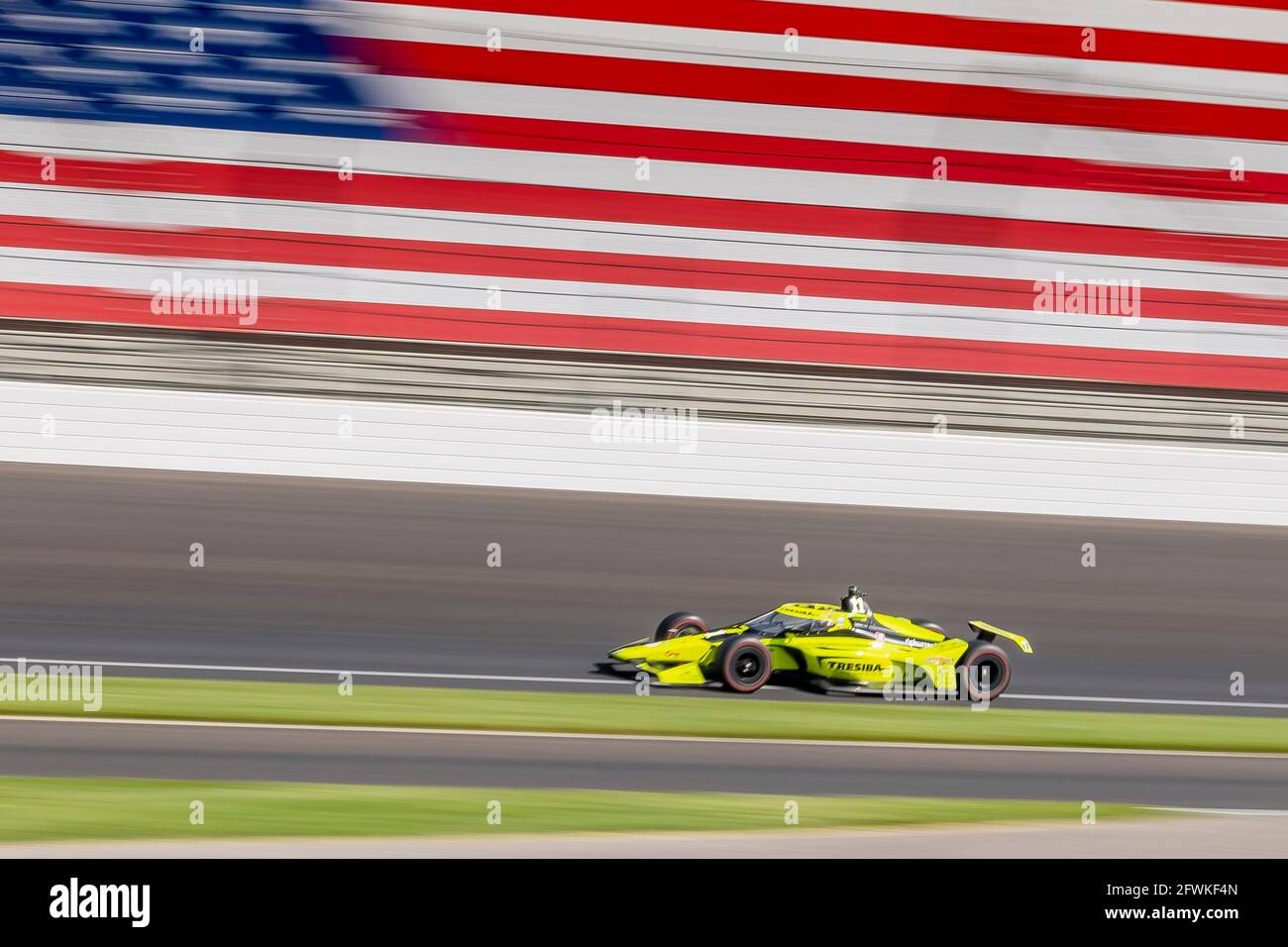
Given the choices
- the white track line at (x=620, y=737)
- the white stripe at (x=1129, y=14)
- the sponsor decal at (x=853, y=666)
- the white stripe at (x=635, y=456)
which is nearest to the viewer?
the white track line at (x=620, y=737)

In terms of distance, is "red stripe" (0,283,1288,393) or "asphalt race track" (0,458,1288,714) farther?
"red stripe" (0,283,1288,393)

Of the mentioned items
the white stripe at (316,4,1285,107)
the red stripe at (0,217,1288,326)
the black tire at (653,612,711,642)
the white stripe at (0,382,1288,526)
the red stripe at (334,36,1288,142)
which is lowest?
the black tire at (653,612,711,642)

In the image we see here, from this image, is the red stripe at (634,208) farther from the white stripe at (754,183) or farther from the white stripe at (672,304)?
the white stripe at (672,304)

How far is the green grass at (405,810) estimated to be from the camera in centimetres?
570

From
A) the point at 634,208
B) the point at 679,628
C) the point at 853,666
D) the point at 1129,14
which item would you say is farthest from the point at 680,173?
the point at 853,666

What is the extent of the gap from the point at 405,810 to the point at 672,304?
870 cm

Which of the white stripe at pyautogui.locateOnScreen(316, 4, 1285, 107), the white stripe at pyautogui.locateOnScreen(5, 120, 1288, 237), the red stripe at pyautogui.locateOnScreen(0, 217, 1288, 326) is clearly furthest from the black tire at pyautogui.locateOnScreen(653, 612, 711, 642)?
the white stripe at pyautogui.locateOnScreen(316, 4, 1285, 107)

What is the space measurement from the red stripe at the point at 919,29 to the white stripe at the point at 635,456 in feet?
12.6

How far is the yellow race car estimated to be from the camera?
29.0 ft

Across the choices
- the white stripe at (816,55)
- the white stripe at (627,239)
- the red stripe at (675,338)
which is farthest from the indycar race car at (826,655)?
the white stripe at (816,55)

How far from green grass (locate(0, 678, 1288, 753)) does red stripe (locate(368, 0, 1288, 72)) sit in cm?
749

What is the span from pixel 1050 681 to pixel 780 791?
390cm

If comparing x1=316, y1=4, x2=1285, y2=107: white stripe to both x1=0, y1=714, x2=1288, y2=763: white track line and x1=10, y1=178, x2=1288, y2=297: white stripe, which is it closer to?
x1=10, y1=178, x2=1288, y2=297: white stripe

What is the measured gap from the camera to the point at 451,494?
42.6 feet
